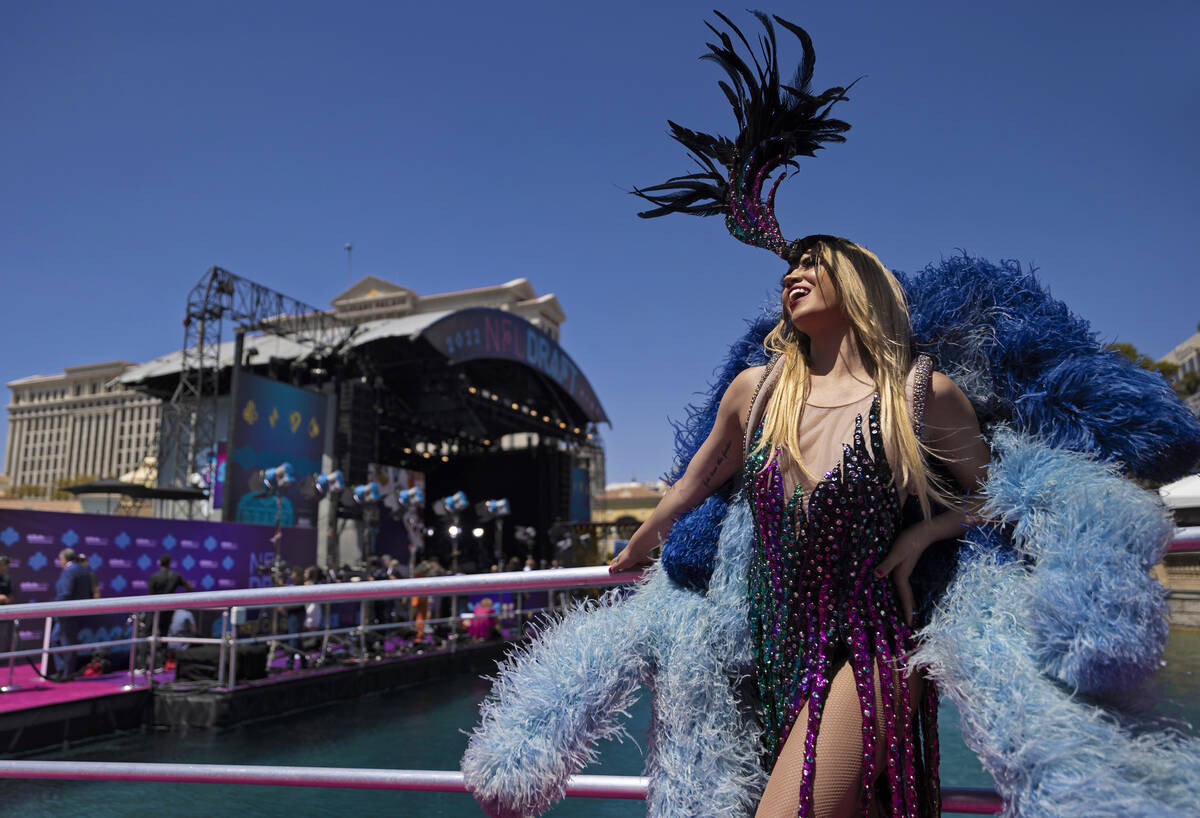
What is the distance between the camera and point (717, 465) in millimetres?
1515

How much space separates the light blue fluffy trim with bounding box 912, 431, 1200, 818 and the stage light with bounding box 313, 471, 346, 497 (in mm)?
15216

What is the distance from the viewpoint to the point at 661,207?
1.72m

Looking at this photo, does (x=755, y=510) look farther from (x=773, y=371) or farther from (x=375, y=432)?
(x=375, y=432)

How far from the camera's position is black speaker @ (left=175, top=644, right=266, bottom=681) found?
24.5ft

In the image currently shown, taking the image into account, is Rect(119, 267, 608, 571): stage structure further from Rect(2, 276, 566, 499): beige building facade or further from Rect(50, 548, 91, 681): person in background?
Rect(2, 276, 566, 499): beige building facade

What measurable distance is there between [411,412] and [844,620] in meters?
21.7

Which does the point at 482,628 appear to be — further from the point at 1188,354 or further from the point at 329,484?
the point at 1188,354

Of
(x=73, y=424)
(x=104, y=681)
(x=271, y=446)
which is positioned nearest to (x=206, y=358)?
(x=271, y=446)

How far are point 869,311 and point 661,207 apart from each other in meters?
0.52

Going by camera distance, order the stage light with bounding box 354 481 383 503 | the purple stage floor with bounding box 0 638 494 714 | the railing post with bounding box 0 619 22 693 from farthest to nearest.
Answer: the stage light with bounding box 354 481 383 503
the railing post with bounding box 0 619 22 693
the purple stage floor with bounding box 0 638 494 714

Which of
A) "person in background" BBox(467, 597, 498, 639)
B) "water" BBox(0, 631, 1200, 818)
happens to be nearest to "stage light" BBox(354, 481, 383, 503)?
"person in background" BBox(467, 597, 498, 639)

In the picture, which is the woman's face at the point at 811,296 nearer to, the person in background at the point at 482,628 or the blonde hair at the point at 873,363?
the blonde hair at the point at 873,363

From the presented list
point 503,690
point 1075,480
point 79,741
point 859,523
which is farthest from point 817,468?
point 79,741

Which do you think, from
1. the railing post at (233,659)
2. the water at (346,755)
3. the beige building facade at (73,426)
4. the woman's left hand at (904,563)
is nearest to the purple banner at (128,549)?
the railing post at (233,659)
